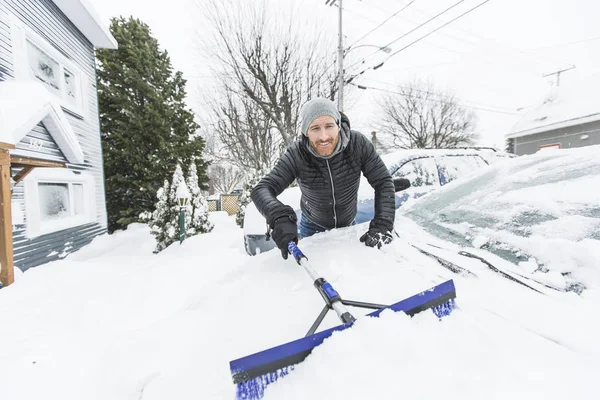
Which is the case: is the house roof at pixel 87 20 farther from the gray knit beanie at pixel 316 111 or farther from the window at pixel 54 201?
the gray knit beanie at pixel 316 111

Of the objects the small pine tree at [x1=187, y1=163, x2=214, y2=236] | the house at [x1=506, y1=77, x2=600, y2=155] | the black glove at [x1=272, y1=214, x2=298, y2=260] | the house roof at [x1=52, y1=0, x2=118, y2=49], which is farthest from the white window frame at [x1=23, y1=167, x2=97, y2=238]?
the house at [x1=506, y1=77, x2=600, y2=155]

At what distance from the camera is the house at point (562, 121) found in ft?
40.2

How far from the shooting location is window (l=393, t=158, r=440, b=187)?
425 cm

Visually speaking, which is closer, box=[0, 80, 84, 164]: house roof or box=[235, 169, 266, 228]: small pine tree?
box=[0, 80, 84, 164]: house roof

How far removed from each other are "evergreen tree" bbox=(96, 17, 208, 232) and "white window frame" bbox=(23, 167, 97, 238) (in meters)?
1.55

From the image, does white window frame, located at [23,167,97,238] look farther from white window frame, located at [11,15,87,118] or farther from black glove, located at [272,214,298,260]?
black glove, located at [272,214,298,260]

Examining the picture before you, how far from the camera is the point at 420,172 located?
172 inches

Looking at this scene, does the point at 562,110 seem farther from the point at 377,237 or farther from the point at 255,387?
the point at 255,387

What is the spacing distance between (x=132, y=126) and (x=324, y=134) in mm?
9727

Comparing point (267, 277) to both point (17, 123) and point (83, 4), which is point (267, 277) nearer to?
point (17, 123)

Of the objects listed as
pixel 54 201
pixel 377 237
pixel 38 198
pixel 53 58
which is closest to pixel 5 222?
pixel 38 198

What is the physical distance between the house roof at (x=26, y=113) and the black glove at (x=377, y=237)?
450cm

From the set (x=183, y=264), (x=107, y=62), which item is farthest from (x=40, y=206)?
(x=107, y=62)

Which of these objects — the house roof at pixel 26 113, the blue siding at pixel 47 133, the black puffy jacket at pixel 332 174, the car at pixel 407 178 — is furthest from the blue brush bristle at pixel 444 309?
the blue siding at pixel 47 133
